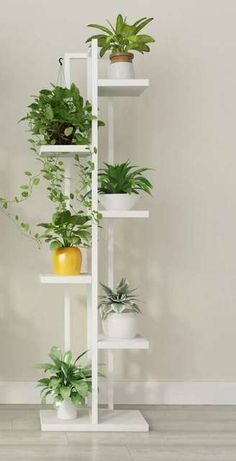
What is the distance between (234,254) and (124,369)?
2.59 feet

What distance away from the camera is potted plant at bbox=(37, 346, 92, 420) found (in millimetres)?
3846

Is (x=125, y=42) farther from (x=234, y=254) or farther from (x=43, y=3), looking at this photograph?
(x=234, y=254)

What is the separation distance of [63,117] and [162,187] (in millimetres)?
807

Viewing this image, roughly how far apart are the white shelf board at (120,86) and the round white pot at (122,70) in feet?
0.15

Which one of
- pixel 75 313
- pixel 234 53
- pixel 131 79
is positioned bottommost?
pixel 75 313

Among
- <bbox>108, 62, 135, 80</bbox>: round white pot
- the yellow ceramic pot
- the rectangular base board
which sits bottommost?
the rectangular base board

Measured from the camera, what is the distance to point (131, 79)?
12.9 feet

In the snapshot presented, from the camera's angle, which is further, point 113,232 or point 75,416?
point 113,232

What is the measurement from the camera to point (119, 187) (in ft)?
12.9

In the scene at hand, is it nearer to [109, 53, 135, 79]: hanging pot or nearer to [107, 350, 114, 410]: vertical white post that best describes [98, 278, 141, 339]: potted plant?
[107, 350, 114, 410]: vertical white post

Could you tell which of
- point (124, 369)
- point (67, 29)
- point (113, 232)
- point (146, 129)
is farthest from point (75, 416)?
point (67, 29)

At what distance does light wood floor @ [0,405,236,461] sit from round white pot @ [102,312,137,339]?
419mm

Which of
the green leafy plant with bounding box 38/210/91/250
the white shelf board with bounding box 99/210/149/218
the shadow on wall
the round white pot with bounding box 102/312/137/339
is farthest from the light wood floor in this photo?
the white shelf board with bounding box 99/210/149/218

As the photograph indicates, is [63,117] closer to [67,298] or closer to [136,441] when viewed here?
[67,298]
